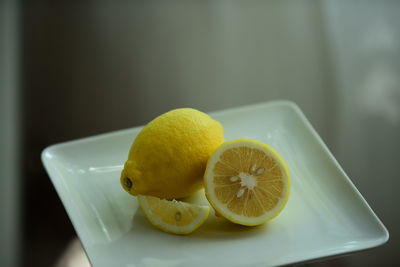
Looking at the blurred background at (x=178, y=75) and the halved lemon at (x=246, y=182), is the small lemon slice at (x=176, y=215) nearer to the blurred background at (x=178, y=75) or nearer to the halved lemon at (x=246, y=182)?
the halved lemon at (x=246, y=182)

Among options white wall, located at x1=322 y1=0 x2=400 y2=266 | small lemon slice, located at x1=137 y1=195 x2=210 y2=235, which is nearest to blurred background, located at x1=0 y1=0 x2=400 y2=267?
white wall, located at x1=322 y1=0 x2=400 y2=266

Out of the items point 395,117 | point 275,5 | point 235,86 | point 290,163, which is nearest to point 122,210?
point 290,163

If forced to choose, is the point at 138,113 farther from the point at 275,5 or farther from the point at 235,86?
the point at 275,5

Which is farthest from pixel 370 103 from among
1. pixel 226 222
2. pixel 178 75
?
pixel 226 222

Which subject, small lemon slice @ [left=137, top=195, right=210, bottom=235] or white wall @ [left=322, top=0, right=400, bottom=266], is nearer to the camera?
small lemon slice @ [left=137, top=195, right=210, bottom=235]

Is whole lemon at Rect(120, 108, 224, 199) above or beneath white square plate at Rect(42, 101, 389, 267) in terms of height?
above

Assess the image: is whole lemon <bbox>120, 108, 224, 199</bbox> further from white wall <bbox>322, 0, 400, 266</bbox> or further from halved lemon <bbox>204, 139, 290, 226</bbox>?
white wall <bbox>322, 0, 400, 266</bbox>

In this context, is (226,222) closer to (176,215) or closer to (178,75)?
(176,215)
